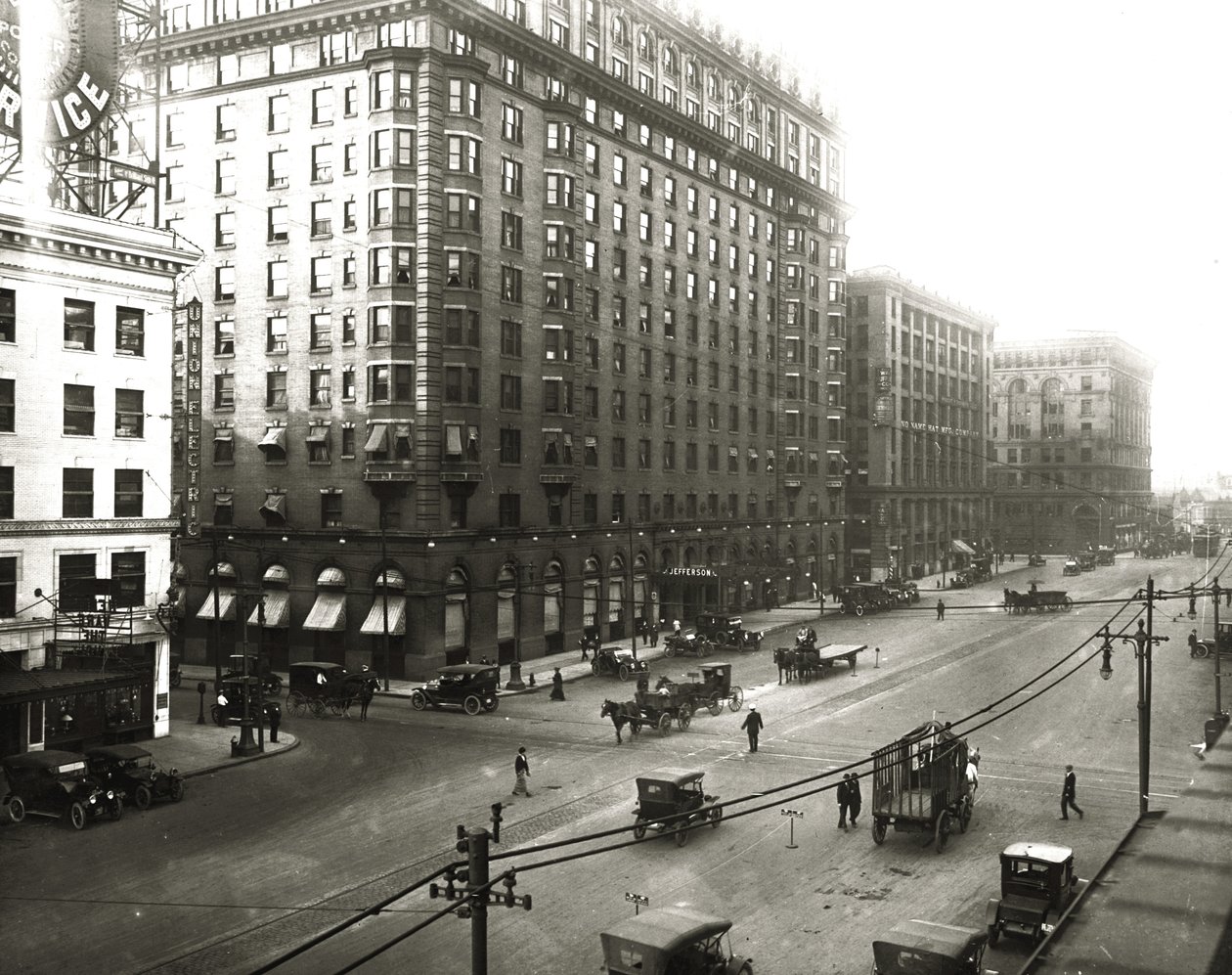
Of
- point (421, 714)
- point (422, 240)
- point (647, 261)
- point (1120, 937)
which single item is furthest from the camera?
point (647, 261)

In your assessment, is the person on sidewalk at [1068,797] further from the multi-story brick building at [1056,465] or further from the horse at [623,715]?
the multi-story brick building at [1056,465]

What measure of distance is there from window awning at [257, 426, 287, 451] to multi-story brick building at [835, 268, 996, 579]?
175 ft

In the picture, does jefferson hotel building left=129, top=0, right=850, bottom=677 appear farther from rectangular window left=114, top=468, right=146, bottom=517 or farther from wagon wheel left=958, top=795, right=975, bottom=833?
wagon wheel left=958, top=795, right=975, bottom=833

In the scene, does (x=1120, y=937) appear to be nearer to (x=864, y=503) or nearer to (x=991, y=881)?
(x=991, y=881)

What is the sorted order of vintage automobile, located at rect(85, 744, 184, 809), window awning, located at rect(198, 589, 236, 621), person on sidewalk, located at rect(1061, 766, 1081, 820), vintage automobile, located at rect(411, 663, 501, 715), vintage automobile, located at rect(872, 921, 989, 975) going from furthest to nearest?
window awning, located at rect(198, 589, 236, 621) → vintage automobile, located at rect(411, 663, 501, 715) → vintage automobile, located at rect(85, 744, 184, 809) → person on sidewalk, located at rect(1061, 766, 1081, 820) → vintage automobile, located at rect(872, 921, 989, 975)

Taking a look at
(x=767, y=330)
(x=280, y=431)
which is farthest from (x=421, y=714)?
(x=767, y=330)

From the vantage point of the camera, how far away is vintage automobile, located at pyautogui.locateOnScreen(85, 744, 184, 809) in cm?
2852

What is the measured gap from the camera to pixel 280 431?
5231 centimetres

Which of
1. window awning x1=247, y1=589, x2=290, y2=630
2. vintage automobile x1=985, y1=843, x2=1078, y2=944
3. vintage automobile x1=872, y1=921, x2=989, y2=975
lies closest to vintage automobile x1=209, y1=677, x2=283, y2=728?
window awning x1=247, y1=589, x2=290, y2=630

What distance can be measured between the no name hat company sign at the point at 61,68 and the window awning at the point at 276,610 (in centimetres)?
2374

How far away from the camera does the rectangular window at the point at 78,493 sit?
116 feet

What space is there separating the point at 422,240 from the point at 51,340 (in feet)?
60.9

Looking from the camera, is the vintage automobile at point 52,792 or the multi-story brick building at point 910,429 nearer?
the vintage automobile at point 52,792

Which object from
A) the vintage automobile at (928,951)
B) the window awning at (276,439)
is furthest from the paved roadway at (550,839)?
the window awning at (276,439)
